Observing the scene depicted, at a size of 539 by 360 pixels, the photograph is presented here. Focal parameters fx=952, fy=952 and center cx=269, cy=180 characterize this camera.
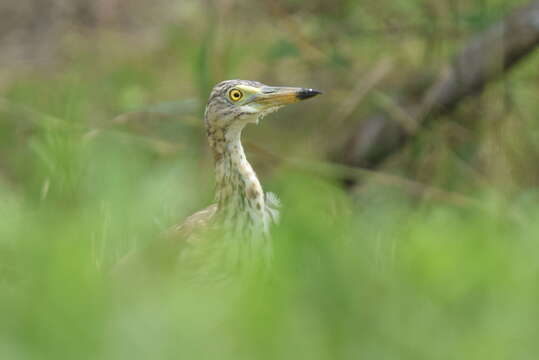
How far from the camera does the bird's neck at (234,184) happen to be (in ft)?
12.5

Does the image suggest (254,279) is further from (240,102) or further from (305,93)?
(240,102)

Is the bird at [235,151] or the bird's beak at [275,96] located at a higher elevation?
the bird's beak at [275,96]

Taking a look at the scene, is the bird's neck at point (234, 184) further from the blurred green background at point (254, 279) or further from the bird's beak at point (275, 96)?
the blurred green background at point (254, 279)

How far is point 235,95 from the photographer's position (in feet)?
14.4

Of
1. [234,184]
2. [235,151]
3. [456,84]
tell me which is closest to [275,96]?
[235,151]

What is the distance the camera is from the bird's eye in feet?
14.3

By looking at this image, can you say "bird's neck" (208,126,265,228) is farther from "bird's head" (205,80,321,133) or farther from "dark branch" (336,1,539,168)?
"dark branch" (336,1,539,168)

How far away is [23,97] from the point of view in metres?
4.94

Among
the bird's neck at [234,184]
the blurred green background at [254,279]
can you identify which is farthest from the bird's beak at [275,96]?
the blurred green background at [254,279]

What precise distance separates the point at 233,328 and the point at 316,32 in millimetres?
6820

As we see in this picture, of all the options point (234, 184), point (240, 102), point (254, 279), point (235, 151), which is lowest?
point (234, 184)

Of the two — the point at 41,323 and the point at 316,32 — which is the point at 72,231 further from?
the point at 316,32

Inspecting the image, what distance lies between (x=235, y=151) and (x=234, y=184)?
215mm

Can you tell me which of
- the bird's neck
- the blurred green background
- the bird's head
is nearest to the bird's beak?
the bird's head
